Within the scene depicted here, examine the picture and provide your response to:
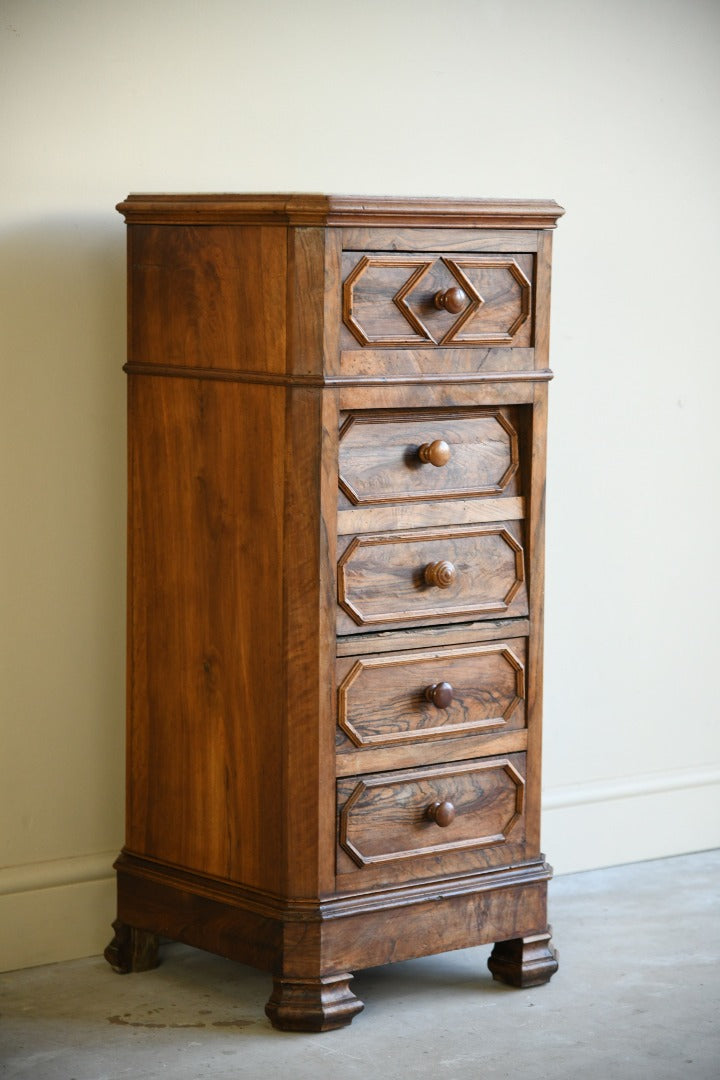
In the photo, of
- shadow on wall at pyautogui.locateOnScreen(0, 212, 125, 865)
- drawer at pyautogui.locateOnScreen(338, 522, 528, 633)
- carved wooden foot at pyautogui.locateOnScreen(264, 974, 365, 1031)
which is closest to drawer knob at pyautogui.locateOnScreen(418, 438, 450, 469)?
drawer at pyautogui.locateOnScreen(338, 522, 528, 633)

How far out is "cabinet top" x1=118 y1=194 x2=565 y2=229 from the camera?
2.39 meters

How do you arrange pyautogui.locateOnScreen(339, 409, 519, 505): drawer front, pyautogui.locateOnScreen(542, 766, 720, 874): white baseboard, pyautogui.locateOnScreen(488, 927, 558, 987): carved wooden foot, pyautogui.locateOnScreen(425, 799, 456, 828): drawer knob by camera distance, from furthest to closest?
pyautogui.locateOnScreen(542, 766, 720, 874): white baseboard
pyautogui.locateOnScreen(488, 927, 558, 987): carved wooden foot
pyautogui.locateOnScreen(425, 799, 456, 828): drawer knob
pyautogui.locateOnScreen(339, 409, 519, 505): drawer front

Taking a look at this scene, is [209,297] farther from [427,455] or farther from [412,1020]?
[412,1020]

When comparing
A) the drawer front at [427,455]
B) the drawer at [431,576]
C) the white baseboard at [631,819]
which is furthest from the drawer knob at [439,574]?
the white baseboard at [631,819]

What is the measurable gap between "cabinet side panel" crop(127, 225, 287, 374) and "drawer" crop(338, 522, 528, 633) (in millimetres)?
328

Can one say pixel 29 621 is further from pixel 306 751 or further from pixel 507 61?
pixel 507 61

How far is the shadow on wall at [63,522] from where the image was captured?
9.12ft

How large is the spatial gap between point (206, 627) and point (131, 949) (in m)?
0.60

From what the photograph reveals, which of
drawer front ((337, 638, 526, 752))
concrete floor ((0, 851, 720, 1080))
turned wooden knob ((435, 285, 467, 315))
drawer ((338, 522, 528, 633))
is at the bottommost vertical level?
concrete floor ((0, 851, 720, 1080))

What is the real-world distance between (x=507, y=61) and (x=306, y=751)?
58.8 inches

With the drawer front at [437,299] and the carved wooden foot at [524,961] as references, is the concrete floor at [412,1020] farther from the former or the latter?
the drawer front at [437,299]

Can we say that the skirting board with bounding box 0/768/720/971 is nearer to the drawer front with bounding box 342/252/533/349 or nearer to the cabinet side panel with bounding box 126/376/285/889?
the cabinet side panel with bounding box 126/376/285/889

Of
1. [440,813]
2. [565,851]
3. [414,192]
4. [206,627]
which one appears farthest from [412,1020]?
[414,192]

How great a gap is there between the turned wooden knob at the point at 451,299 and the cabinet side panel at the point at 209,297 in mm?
250
